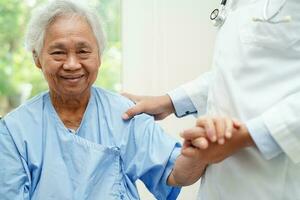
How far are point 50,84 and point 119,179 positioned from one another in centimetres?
38

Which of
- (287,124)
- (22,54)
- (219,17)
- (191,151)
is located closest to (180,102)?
(219,17)

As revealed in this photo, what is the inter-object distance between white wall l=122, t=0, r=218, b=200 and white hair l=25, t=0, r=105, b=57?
599mm

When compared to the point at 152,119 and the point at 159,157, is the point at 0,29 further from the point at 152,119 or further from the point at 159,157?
the point at 159,157

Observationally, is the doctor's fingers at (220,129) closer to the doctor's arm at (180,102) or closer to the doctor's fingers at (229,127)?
the doctor's fingers at (229,127)

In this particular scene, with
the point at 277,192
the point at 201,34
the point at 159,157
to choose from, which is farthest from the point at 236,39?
the point at 201,34

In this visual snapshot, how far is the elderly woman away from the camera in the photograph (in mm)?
1178

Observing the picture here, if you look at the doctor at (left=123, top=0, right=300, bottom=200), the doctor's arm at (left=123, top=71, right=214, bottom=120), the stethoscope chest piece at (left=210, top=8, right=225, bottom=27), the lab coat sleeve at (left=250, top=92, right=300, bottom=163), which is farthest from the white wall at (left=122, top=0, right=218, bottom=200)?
the lab coat sleeve at (left=250, top=92, right=300, bottom=163)

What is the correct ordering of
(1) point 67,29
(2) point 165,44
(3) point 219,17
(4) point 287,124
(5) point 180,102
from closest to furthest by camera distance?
(4) point 287,124 < (3) point 219,17 < (1) point 67,29 < (5) point 180,102 < (2) point 165,44

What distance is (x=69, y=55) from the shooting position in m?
1.23

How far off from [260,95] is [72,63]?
0.61 metres

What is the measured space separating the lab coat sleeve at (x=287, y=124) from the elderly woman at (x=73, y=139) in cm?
40

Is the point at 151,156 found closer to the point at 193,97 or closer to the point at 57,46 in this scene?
the point at 193,97

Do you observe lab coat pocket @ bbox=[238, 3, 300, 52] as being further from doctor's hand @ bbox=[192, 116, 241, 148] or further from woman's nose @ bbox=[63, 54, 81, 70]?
woman's nose @ bbox=[63, 54, 81, 70]

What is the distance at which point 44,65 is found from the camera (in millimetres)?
1252
